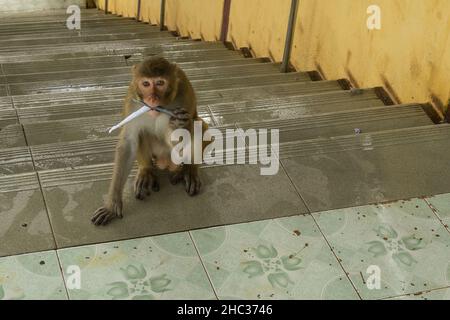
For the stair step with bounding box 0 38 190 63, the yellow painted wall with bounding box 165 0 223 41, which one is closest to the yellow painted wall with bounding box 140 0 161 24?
A: the yellow painted wall with bounding box 165 0 223 41

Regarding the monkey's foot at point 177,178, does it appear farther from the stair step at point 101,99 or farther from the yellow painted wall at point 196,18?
the yellow painted wall at point 196,18

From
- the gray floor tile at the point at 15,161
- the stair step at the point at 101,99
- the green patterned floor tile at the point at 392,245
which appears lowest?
the stair step at the point at 101,99

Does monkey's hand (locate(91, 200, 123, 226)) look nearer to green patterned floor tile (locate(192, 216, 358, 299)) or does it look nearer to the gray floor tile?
green patterned floor tile (locate(192, 216, 358, 299))

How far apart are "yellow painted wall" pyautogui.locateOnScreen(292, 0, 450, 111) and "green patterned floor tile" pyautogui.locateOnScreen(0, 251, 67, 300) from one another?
8.23 feet

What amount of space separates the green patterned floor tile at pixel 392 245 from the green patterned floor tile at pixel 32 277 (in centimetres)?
118

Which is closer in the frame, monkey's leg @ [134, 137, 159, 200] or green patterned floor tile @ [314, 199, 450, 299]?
green patterned floor tile @ [314, 199, 450, 299]

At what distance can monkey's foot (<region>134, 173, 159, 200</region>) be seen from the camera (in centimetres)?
293

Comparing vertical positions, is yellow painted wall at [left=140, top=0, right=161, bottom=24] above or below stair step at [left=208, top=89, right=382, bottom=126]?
below

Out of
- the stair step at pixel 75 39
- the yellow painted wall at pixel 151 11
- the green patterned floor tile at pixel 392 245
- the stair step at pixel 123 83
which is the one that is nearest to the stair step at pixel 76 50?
the stair step at pixel 75 39

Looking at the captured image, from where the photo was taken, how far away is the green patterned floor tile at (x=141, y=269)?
7.84ft

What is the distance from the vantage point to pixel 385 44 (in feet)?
13.7

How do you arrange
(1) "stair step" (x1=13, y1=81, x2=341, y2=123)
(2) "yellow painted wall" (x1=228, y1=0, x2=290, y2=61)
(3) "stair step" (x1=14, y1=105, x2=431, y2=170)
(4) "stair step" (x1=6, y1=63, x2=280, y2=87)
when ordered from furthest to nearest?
1. (2) "yellow painted wall" (x1=228, y1=0, x2=290, y2=61)
2. (4) "stair step" (x1=6, y1=63, x2=280, y2=87)
3. (1) "stair step" (x1=13, y1=81, x2=341, y2=123)
4. (3) "stair step" (x1=14, y1=105, x2=431, y2=170)

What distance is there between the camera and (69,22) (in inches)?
388
